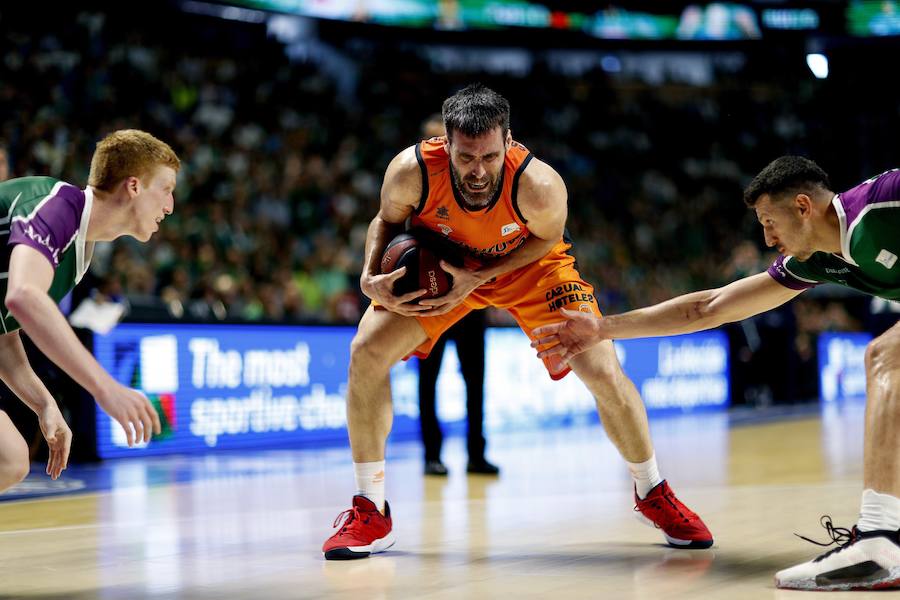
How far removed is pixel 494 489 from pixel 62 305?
11.6 feet

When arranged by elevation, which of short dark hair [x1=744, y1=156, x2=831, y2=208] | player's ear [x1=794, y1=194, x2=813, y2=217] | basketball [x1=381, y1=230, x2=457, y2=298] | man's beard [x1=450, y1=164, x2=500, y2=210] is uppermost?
man's beard [x1=450, y1=164, x2=500, y2=210]

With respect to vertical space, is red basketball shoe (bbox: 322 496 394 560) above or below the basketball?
below

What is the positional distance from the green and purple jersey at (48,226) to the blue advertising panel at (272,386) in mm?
4437

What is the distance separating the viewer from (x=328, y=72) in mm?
19547

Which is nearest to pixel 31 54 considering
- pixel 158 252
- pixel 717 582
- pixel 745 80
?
pixel 158 252

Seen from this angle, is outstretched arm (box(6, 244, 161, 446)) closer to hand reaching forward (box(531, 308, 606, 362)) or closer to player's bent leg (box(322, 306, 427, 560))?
player's bent leg (box(322, 306, 427, 560))

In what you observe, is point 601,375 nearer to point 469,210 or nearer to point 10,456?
point 469,210

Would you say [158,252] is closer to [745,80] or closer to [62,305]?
[62,305]

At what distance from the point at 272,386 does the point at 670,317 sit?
539cm

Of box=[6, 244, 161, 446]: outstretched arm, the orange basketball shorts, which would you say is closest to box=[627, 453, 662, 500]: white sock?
the orange basketball shorts

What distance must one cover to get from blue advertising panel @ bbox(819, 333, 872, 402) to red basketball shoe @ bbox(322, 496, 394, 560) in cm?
1297

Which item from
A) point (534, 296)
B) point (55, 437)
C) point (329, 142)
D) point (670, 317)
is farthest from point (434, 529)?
point (329, 142)

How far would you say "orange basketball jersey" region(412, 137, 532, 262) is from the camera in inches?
161

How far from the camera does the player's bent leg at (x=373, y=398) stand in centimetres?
408
